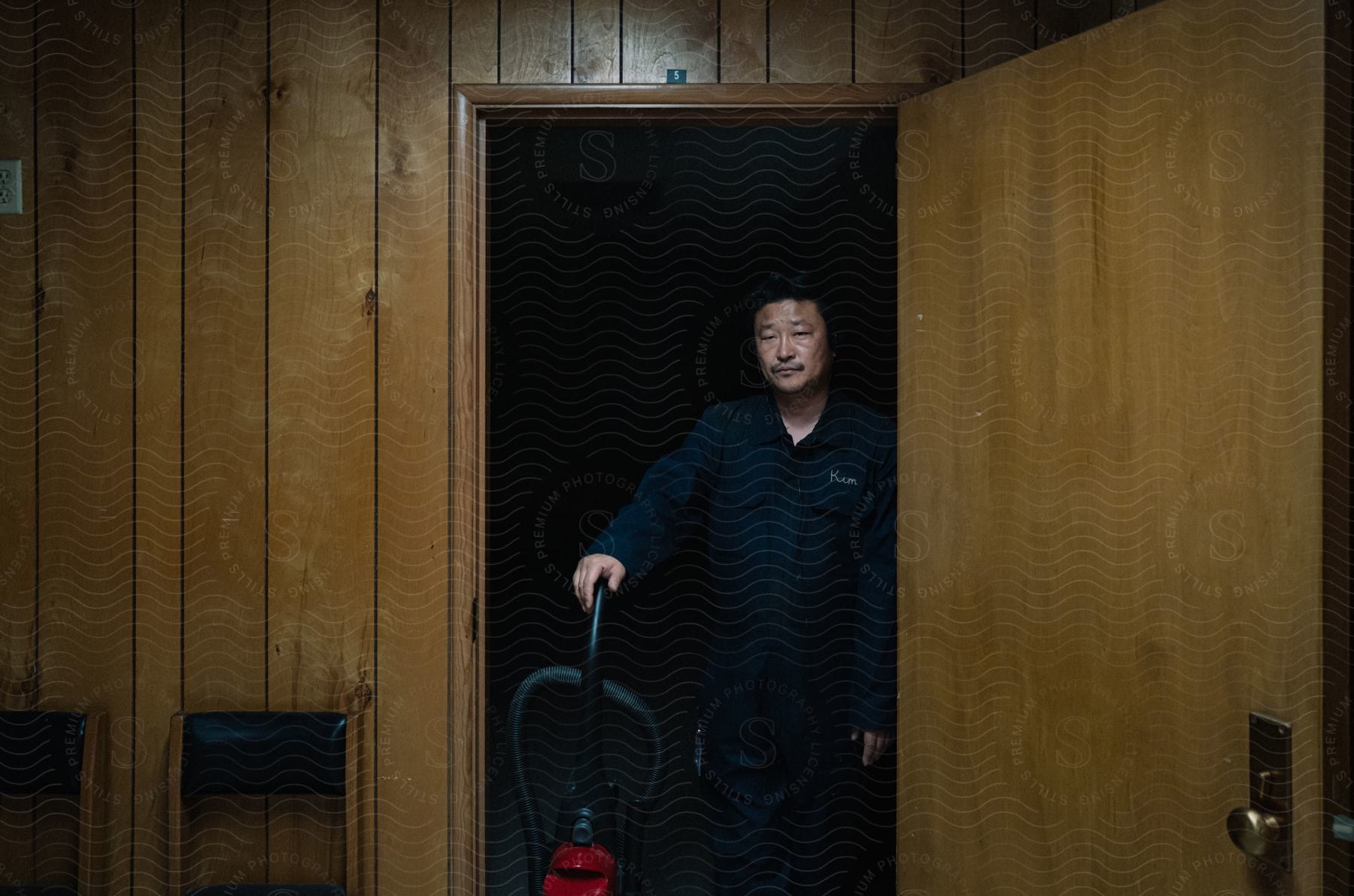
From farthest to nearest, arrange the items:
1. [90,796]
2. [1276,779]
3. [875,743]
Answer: [875,743] → [90,796] → [1276,779]

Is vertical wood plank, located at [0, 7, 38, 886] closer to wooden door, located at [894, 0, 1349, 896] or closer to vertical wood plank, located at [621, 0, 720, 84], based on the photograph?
vertical wood plank, located at [621, 0, 720, 84]

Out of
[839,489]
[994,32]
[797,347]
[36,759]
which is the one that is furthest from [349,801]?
[994,32]

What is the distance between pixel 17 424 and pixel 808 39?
5.18 feet

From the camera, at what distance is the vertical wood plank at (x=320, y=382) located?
153 centimetres

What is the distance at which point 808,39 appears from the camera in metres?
1.53

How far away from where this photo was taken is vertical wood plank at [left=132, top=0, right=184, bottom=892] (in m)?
1.54

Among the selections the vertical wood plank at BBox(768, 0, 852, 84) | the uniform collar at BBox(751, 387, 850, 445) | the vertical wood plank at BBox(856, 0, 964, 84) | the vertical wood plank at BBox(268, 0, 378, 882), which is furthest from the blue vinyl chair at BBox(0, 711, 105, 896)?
the vertical wood plank at BBox(856, 0, 964, 84)

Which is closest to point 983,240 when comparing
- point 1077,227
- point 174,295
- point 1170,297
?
point 1077,227

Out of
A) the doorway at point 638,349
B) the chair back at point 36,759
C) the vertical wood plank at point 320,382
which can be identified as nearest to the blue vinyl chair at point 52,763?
the chair back at point 36,759

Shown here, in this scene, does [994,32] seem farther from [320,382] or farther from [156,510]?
[156,510]

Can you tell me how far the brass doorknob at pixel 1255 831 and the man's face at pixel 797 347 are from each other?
4.06ft

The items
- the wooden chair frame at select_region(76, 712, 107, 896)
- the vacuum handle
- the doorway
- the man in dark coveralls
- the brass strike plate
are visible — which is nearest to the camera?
the brass strike plate

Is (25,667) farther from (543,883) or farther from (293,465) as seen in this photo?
(543,883)

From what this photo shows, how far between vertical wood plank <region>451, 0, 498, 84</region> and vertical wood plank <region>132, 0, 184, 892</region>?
57 cm
